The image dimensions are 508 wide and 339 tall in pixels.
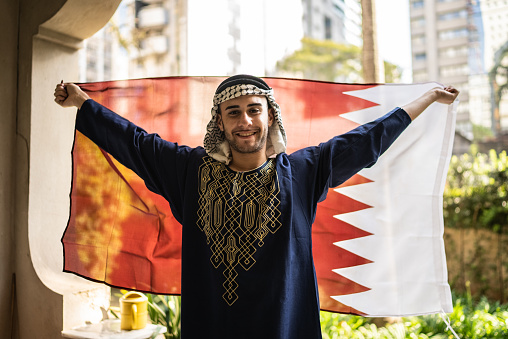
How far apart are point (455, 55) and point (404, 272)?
14.1 m

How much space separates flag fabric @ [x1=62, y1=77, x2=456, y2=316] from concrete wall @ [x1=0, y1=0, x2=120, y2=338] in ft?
1.24

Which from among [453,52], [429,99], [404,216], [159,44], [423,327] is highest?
[159,44]

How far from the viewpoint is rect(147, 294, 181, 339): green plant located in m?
3.41

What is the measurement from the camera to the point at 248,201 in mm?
1933

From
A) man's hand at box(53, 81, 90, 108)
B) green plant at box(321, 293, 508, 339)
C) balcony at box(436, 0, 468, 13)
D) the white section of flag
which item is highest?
balcony at box(436, 0, 468, 13)

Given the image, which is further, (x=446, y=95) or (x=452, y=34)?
(x=452, y=34)

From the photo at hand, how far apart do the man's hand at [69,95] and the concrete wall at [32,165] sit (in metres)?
0.63

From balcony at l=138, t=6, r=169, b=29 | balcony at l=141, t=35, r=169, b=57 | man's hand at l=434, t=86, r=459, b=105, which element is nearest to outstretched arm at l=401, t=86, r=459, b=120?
man's hand at l=434, t=86, r=459, b=105

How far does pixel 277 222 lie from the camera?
190 cm

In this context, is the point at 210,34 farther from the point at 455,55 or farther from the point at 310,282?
the point at 310,282

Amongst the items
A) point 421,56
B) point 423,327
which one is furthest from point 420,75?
point 423,327

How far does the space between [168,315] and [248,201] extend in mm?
1954

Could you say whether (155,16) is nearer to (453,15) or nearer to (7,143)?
(453,15)

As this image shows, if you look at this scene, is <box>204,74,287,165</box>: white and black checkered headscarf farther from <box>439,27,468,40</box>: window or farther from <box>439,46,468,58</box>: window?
<box>439,27,468,40</box>: window
